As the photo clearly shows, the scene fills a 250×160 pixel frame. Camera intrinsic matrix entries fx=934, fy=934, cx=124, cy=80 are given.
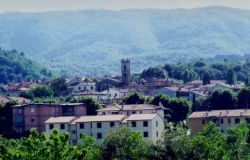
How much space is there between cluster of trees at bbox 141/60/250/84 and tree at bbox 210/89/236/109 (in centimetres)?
4550

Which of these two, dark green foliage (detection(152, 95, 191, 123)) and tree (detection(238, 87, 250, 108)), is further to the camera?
tree (detection(238, 87, 250, 108))

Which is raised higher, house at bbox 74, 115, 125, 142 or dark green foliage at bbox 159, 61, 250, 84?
house at bbox 74, 115, 125, 142

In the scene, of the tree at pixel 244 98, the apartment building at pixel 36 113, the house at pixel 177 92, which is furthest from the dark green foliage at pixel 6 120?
the house at pixel 177 92

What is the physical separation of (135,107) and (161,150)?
30.0 m

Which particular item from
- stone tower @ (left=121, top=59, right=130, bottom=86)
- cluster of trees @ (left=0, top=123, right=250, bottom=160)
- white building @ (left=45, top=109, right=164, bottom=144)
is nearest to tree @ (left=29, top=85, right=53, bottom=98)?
stone tower @ (left=121, top=59, right=130, bottom=86)

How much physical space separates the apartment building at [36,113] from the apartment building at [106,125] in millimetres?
8176

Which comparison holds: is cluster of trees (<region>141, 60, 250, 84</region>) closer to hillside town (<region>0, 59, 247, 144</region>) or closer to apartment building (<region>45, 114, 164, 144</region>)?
hillside town (<region>0, 59, 247, 144</region>)

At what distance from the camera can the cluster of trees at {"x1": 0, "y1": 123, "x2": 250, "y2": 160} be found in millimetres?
29781

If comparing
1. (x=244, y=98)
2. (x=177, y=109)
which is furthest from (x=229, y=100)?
(x=177, y=109)

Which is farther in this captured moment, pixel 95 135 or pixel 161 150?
pixel 95 135

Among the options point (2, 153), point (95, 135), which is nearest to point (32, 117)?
point (95, 135)

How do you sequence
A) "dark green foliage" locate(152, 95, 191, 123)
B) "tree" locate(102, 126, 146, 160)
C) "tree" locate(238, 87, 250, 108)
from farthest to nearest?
1. "tree" locate(238, 87, 250, 108)
2. "dark green foliage" locate(152, 95, 191, 123)
3. "tree" locate(102, 126, 146, 160)

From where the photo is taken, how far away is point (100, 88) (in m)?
118

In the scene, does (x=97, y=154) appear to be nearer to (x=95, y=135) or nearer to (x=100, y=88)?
(x=95, y=135)
